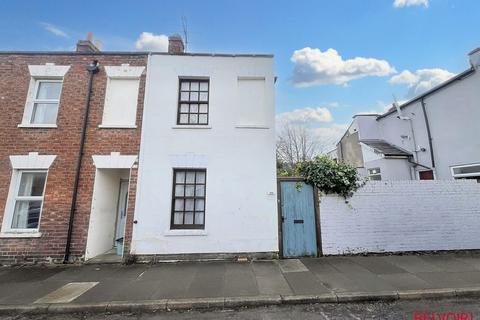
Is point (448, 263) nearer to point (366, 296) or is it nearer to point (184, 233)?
point (366, 296)

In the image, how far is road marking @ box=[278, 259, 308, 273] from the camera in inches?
224

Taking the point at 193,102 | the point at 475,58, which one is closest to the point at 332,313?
the point at 193,102

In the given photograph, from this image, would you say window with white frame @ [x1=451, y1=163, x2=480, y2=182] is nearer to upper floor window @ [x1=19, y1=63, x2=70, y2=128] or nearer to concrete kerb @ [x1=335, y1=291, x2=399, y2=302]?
concrete kerb @ [x1=335, y1=291, x2=399, y2=302]

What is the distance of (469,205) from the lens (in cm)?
725

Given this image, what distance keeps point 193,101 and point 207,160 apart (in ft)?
7.39

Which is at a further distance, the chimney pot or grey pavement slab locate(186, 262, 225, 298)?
the chimney pot

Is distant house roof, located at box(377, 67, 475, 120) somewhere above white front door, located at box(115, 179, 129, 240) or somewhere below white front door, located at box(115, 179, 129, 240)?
Answer: above

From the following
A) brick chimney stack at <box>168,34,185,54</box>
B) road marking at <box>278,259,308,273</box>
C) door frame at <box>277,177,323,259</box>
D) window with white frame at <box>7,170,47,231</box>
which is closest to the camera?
road marking at <box>278,259,308,273</box>

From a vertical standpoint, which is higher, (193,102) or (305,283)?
(193,102)

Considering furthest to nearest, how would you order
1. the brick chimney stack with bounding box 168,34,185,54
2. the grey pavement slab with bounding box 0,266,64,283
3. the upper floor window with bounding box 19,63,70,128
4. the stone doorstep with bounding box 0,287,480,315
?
the brick chimney stack with bounding box 168,34,185,54 → the upper floor window with bounding box 19,63,70,128 → the grey pavement slab with bounding box 0,266,64,283 → the stone doorstep with bounding box 0,287,480,315

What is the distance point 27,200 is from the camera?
672cm

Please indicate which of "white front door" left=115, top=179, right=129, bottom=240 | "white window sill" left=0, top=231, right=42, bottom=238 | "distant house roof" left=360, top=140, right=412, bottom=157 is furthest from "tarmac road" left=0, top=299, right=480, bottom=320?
"distant house roof" left=360, top=140, right=412, bottom=157

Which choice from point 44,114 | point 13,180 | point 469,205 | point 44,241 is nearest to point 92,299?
point 44,241

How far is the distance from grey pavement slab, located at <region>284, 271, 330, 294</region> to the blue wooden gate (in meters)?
1.28
